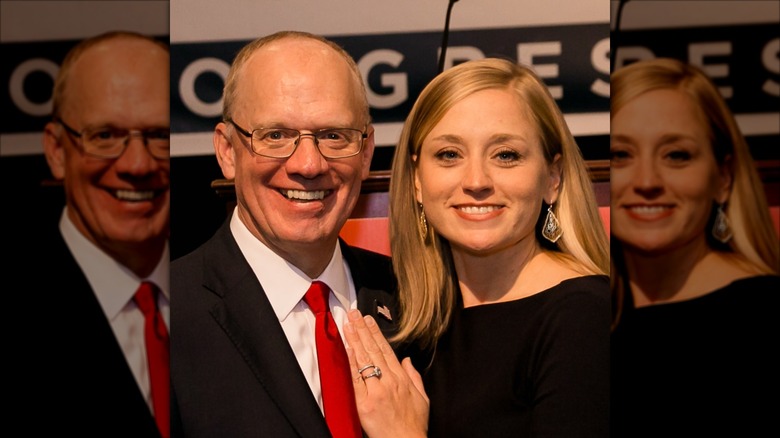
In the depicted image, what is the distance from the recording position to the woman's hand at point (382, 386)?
2.51 m

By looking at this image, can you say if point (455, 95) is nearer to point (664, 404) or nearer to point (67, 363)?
point (664, 404)

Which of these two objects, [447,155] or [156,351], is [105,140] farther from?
[447,155]

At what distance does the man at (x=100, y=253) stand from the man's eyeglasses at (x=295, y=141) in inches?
17.6

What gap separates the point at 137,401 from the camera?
287 centimetres

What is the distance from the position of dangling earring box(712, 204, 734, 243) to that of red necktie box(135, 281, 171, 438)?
1.85 m

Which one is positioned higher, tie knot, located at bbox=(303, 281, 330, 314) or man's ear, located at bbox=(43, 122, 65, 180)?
man's ear, located at bbox=(43, 122, 65, 180)

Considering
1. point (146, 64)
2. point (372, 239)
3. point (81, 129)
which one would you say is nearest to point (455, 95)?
point (372, 239)

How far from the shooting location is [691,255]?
2789 millimetres

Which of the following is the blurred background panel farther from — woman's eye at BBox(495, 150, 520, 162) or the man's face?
woman's eye at BBox(495, 150, 520, 162)

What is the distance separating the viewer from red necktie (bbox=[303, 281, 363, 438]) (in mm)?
2545

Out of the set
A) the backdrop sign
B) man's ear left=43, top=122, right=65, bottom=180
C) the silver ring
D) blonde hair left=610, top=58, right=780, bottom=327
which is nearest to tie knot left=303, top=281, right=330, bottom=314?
the silver ring

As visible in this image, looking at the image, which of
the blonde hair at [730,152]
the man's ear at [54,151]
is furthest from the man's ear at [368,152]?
the man's ear at [54,151]

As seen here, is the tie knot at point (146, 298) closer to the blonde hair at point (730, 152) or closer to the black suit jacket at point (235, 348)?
the black suit jacket at point (235, 348)

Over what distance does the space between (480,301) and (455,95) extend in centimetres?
63
